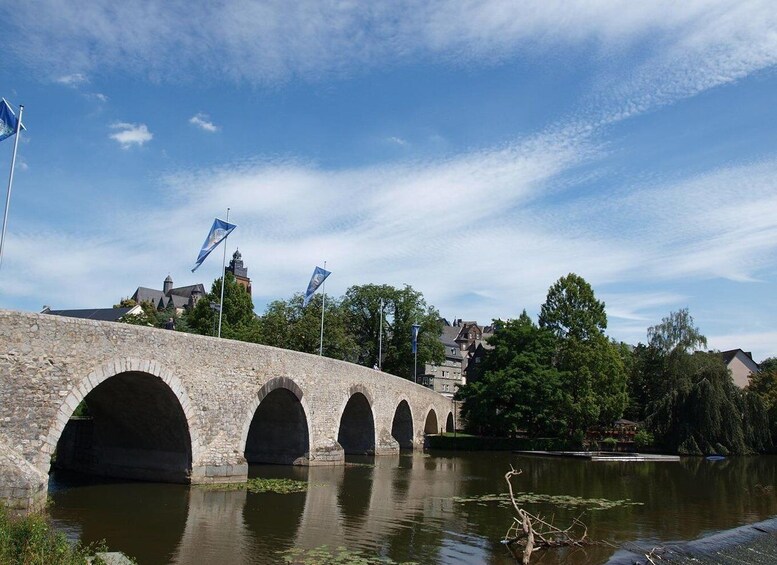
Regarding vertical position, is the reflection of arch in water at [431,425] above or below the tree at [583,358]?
below

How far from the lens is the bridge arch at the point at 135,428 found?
55.5 feet

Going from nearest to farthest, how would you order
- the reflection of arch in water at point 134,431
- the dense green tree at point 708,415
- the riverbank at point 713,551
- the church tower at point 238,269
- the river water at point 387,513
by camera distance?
1. the river water at point 387,513
2. the riverbank at point 713,551
3. the reflection of arch in water at point 134,431
4. the dense green tree at point 708,415
5. the church tower at point 238,269

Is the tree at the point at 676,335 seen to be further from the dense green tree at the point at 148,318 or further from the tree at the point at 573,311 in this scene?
the dense green tree at the point at 148,318

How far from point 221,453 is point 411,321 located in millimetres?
39286

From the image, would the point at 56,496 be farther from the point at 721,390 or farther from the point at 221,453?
the point at 721,390

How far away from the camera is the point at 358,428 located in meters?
32.8

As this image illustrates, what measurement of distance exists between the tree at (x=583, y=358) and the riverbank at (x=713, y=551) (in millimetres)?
27735

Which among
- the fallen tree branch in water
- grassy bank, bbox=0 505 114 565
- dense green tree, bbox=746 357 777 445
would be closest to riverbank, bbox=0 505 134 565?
grassy bank, bbox=0 505 114 565

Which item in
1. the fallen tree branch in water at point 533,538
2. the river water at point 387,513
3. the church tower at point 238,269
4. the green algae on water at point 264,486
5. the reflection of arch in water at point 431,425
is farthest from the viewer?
the church tower at point 238,269

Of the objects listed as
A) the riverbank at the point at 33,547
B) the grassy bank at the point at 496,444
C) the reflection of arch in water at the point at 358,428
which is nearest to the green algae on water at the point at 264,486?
the riverbank at the point at 33,547

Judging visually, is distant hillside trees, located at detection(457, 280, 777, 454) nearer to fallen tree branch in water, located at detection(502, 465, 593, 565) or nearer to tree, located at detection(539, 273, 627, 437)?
tree, located at detection(539, 273, 627, 437)

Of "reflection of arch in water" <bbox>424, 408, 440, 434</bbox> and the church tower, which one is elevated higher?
the church tower

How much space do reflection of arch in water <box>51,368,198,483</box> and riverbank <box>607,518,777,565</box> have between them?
11855mm

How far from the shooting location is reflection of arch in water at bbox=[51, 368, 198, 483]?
57.3 feet
